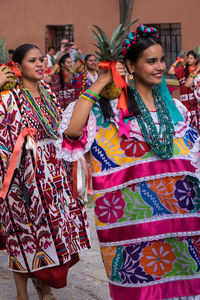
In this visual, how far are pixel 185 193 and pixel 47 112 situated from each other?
1.77 metres

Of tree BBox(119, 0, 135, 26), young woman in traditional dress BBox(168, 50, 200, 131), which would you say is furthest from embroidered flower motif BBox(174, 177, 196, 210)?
tree BBox(119, 0, 135, 26)

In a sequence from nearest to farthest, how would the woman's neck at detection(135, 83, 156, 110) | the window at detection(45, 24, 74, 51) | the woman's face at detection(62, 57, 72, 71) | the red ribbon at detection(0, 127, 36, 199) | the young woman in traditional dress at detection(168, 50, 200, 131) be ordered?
the woman's neck at detection(135, 83, 156, 110) < the red ribbon at detection(0, 127, 36, 199) < the young woman in traditional dress at detection(168, 50, 200, 131) < the woman's face at detection(62, 57, 72, 71) < the window at detection(45, 24, 74, 51)

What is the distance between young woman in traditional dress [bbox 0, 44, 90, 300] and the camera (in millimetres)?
4922

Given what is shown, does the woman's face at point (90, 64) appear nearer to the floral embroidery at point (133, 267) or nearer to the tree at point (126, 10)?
the tree at point (126, 10)

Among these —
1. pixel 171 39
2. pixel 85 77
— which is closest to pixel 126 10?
pixel 171 39

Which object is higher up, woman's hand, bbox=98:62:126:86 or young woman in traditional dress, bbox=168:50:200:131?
woman's hand, bbox=98:62:126:86

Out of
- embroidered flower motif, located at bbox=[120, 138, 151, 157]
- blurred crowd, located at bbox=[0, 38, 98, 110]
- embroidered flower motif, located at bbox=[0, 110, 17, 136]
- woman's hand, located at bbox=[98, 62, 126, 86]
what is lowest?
blurred crowd, located at bbox=[0, 38, 98, 110]

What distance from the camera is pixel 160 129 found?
3691 mm

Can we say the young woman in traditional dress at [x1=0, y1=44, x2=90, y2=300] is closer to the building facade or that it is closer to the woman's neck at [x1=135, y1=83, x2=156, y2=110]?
the woman's neck at [x1=135, y1=83, x2=156, y2=110]

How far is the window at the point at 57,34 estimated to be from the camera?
2130 cm

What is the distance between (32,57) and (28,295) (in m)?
1.92

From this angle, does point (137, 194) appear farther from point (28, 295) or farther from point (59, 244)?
point (28, 295)

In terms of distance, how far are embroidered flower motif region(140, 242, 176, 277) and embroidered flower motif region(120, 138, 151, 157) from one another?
509 mm

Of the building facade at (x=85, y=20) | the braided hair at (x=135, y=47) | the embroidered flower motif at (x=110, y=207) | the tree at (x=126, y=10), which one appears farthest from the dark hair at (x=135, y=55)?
the building facade at (x=85, y=20)
